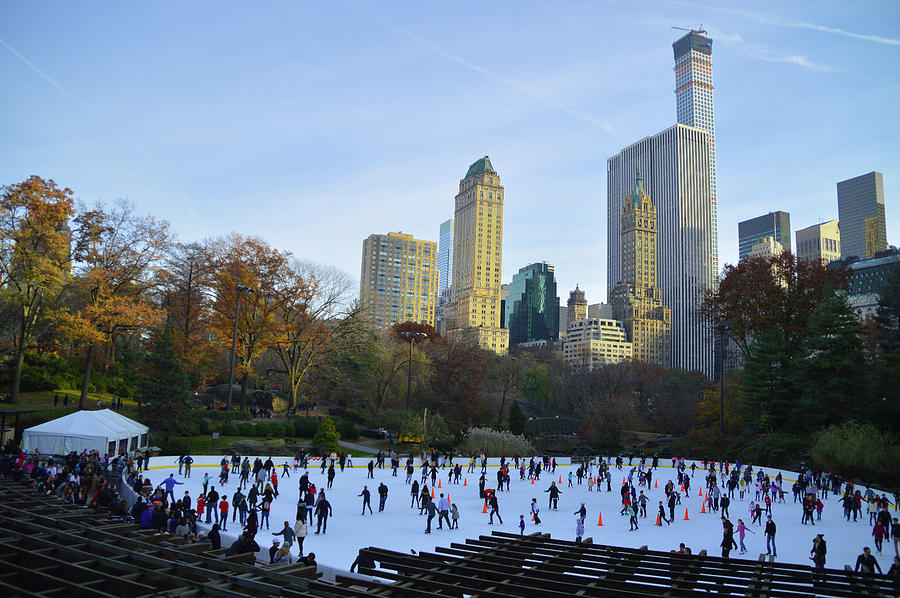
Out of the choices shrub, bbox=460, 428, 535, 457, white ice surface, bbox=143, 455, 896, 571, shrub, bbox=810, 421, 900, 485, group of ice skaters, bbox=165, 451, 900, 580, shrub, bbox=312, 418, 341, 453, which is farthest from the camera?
shrub, bbox=460, 428, 535, 457

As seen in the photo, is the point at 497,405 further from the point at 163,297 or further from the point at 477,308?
the point at 477,308

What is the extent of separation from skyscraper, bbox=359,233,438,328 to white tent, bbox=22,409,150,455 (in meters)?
158

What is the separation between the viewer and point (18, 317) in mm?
41219

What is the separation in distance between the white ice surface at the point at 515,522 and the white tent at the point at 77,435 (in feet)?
7.85

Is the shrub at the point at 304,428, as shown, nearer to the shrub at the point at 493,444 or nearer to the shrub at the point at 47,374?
the shrub at the point at 493,444

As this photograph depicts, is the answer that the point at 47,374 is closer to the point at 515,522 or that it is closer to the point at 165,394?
the point at 165,394

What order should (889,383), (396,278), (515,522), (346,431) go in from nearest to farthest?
(515,522) → (889,383) → (346,431) → (396,278)

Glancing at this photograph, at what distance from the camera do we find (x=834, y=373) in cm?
4369

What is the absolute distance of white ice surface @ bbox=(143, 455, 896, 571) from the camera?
19045 millimetres

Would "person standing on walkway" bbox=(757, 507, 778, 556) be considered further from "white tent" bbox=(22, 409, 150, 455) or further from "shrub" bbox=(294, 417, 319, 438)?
"shrub" bbox=(294, 417, 319, 438)

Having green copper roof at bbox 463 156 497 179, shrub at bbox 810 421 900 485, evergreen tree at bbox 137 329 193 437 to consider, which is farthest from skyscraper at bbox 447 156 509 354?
evergreen tree at bbox 137 329 193 437

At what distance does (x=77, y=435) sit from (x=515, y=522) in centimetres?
2053

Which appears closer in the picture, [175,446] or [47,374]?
[175,446]

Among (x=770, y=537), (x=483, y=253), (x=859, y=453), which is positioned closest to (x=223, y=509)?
(x=770, y=537)
